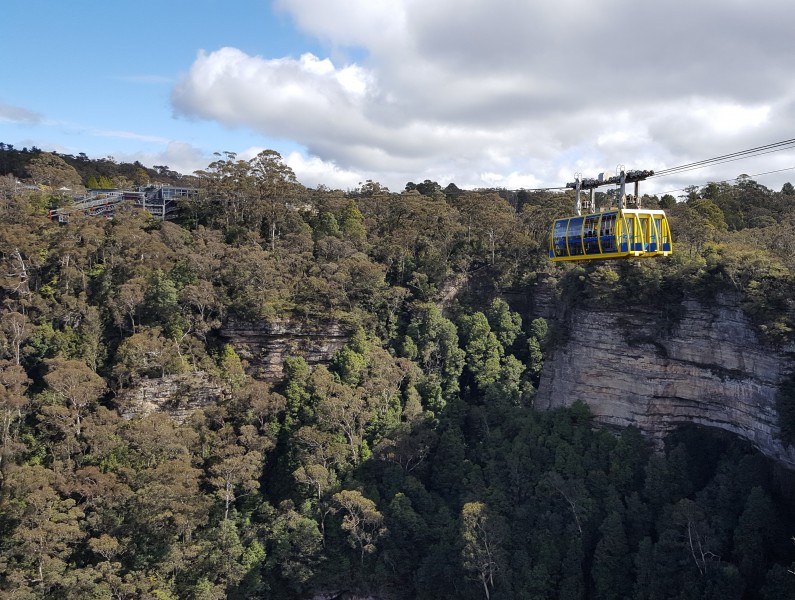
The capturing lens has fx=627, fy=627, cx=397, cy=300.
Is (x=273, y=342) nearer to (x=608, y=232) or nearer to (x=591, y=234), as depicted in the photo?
(x=591, y=234)

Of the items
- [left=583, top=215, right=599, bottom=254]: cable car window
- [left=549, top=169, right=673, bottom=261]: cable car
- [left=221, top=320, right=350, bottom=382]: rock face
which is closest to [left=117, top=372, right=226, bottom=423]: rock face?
[left=221, top=320, right=350, bottom=382]: rock face

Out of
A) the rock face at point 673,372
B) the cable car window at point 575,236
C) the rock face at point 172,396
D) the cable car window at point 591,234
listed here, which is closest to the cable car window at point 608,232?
the cable car window at point 591,234

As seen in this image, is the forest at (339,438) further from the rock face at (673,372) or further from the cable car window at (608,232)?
the cable car window at (608,232)

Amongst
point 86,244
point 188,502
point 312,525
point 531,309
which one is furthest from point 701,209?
point 86,244

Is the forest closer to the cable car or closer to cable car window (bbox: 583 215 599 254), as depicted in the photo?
the cable car

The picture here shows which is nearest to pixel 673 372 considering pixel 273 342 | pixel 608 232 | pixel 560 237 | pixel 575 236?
pixel 560 237

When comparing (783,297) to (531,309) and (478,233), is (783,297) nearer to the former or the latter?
(531,309)
